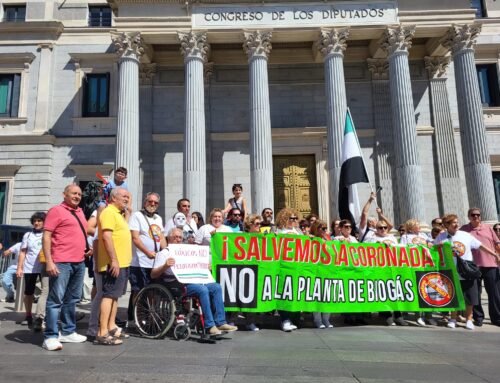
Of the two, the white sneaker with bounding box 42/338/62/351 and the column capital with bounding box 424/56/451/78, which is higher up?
the column capital with bounding box 424/56/451/78

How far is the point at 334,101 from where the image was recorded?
17.2 meters

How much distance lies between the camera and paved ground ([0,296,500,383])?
4.28m

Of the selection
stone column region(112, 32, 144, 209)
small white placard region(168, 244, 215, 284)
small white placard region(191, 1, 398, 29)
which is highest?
small white placard region(191, 1, 398, 29)

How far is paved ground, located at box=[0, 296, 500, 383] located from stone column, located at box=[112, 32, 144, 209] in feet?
34.7

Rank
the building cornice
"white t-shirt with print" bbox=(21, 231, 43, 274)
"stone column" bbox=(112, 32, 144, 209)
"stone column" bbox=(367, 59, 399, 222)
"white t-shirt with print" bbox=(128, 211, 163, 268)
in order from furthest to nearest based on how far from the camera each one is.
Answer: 1. the building cornice
2. "stone column" bbox=(367, 59, 399, 222)
3. "stone column" bbox=(112, 32, 144, 209)
4. "white t-shirt with print" bbox=(21, 231, 43, 274)
5. "white t-shirt with print" bbox=(128, 211, 163, 268)

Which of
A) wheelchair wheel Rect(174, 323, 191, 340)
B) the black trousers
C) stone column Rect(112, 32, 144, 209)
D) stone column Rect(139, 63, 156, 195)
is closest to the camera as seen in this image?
wheelchair wheel Rect(174, 323, 191, 340)

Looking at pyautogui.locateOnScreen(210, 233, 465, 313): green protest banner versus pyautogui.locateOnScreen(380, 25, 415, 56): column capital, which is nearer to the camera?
pyautogui.locateOnScreen(210, 233, 465, 313): green protest banner

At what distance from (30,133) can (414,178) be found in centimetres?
1815

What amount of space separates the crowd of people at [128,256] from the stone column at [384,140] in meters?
10.2

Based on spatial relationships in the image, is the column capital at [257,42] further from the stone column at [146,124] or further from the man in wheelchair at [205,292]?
the man in wheelchair at [205,292]

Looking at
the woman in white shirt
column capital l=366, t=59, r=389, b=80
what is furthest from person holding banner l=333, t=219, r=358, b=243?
column capital l=366, t=59, r=389, b=80

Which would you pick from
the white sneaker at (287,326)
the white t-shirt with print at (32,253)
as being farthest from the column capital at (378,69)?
the white t-shirt with print at (32,253)

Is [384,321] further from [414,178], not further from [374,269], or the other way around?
[414,178]

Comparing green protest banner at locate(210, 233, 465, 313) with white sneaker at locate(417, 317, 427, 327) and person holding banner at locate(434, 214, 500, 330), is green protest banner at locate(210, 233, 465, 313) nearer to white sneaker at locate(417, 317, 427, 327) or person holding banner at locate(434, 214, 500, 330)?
person holding banner at locate(434, 214, 500, 330)
